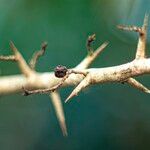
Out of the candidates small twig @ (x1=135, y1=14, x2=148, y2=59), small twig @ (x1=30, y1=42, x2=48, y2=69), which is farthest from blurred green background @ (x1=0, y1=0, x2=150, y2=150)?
small twig @ (x1=135, y1=14, x2=148, y2=59)

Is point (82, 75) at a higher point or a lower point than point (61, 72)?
lower

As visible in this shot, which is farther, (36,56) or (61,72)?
(36,56)

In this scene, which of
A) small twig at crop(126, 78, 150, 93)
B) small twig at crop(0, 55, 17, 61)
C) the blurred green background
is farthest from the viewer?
the blurred green background

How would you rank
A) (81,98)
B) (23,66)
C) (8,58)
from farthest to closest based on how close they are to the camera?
1. (81,98)
2. (23,66)
3. (8,58)

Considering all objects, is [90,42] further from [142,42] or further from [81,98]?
[81,98]

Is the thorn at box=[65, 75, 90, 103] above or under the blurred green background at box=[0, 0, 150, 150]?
above

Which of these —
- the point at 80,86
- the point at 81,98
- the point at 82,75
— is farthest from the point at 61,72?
the point at 81,98

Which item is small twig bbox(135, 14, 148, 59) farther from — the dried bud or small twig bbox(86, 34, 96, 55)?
the dried bud

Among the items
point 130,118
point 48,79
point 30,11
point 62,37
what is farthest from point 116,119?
point 48,79

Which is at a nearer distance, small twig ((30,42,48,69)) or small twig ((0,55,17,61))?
small twig ((0,55,17,61))
